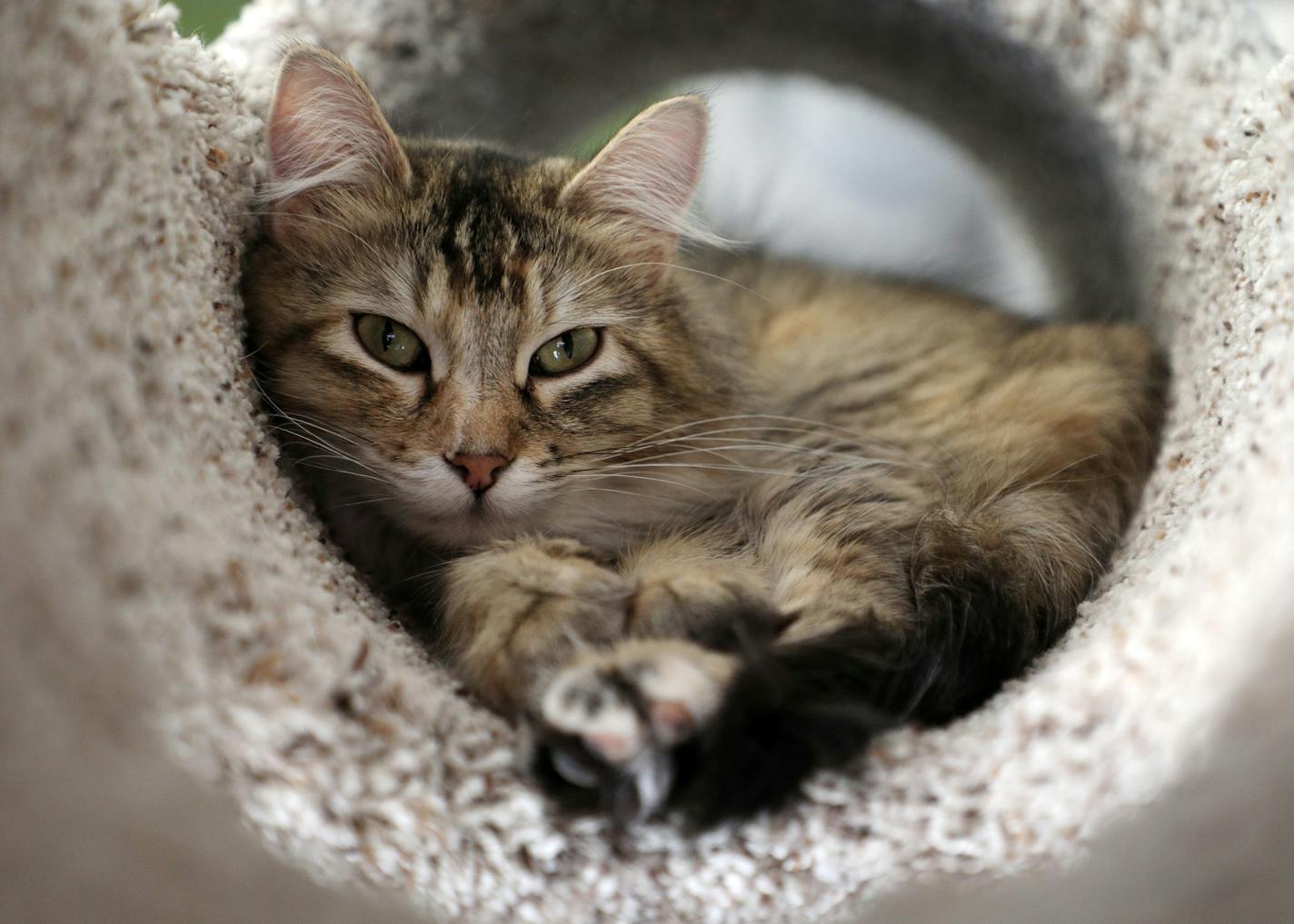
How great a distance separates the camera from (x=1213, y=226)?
1.30 m

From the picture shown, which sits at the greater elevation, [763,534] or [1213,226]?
[1213,226]

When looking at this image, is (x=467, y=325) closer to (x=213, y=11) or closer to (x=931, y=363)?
(x=931, y=363)

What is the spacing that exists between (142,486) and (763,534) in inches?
30.2

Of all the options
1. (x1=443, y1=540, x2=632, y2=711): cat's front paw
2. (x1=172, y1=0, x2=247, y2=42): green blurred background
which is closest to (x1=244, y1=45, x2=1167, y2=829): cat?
(x1=443, y1=540, x2=632, y2=711): cat's front paw

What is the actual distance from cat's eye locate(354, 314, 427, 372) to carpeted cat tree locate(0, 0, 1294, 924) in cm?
17

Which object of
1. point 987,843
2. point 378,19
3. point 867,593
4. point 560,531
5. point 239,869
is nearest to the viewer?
point 239,869

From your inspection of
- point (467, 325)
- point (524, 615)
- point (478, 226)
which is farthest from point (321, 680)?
point (478, 226)

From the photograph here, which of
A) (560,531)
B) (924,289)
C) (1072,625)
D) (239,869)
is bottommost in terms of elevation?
(239,869)

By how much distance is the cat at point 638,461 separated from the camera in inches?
36.4

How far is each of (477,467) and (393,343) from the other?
0.73ft

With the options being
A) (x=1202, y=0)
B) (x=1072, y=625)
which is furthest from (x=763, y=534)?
(x=1202, y=0)

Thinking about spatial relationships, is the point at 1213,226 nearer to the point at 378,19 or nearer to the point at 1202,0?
the point at 1202,0

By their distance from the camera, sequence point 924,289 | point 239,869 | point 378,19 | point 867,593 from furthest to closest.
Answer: point 924,289 → point 378,19 → point 867,593 → point 239,869

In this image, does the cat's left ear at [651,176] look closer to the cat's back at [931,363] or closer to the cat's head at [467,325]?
the cat's head at [467,325]
